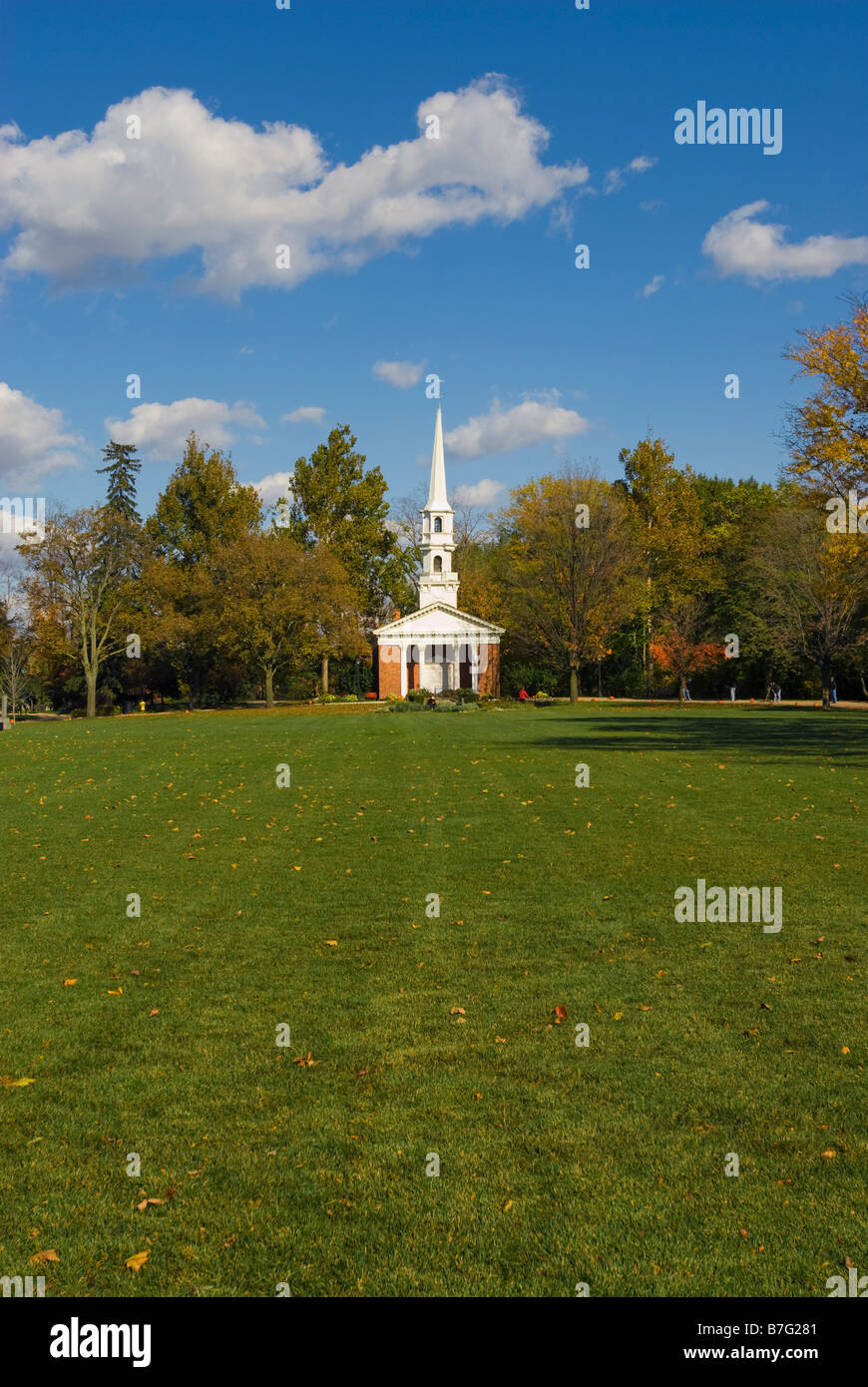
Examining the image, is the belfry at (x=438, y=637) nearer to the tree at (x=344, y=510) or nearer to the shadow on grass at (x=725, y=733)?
the tree at (x=344, y=510)

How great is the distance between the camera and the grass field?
4.10 metres

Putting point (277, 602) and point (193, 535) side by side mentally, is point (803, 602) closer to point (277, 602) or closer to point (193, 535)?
point (277, 602)

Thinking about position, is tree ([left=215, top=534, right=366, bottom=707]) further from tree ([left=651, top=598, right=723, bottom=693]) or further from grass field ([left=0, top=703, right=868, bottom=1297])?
grass field ([left=0, top=703, right=868, bottom=1297])

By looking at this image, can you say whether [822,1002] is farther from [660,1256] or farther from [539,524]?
[539,524]

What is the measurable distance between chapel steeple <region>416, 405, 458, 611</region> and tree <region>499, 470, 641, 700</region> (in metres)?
6.27

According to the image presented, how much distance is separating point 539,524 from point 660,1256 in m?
57.9

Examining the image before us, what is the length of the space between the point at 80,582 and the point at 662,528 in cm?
3896

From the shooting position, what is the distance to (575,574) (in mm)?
57188

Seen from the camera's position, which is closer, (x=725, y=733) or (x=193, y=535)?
(x=725, y=733)

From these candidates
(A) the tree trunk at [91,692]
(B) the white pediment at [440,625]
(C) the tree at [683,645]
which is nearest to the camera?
(C) the tree at [683,645]

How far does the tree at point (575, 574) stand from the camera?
186 ft

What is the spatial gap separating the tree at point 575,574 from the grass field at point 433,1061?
43.5 metres

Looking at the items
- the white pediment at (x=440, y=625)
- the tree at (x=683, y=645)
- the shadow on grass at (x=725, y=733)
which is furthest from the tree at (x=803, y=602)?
the white pediment at (x=440, y=625)

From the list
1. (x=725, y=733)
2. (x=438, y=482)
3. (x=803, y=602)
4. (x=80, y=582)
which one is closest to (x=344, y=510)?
(x=438, y=482)
